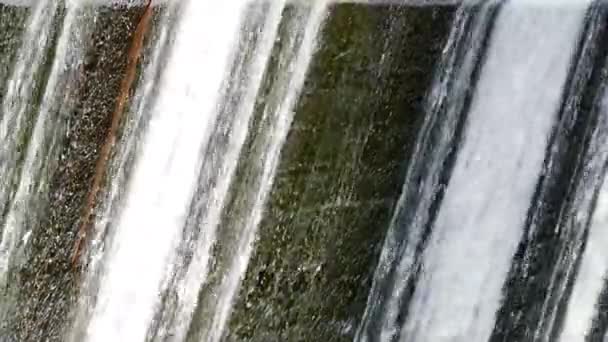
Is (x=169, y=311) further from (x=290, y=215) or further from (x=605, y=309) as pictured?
(x=605, y=309)

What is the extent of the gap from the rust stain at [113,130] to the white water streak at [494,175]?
484 millimetres

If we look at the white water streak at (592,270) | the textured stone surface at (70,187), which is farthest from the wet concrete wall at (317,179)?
the white water streak at (592,270)

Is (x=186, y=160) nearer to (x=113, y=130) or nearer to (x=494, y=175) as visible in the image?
(x=113, y=130)

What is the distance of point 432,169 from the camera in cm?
134

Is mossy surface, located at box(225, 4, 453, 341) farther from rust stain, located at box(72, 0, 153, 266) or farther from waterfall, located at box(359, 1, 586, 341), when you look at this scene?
rust stain, located at box(72, 0, 153, 266)

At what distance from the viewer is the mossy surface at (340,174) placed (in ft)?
4.05

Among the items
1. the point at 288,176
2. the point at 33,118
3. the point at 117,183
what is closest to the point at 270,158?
the point at 288,176

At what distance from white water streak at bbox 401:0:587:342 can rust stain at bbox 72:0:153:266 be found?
484 millimetres

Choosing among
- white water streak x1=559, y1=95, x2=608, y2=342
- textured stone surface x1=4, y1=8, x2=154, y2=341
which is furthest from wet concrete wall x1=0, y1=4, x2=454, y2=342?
white water streak x1=559, y1=95, x2=608, y2=342

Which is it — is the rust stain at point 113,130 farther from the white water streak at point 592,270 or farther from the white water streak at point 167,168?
the white water streak at point 592,270

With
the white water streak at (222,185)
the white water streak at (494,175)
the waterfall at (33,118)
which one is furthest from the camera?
the white water streak at (494,175)

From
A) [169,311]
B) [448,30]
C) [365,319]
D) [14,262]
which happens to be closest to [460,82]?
[448,30]

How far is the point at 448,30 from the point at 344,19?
0.18 meters

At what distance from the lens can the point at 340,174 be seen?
129cm
